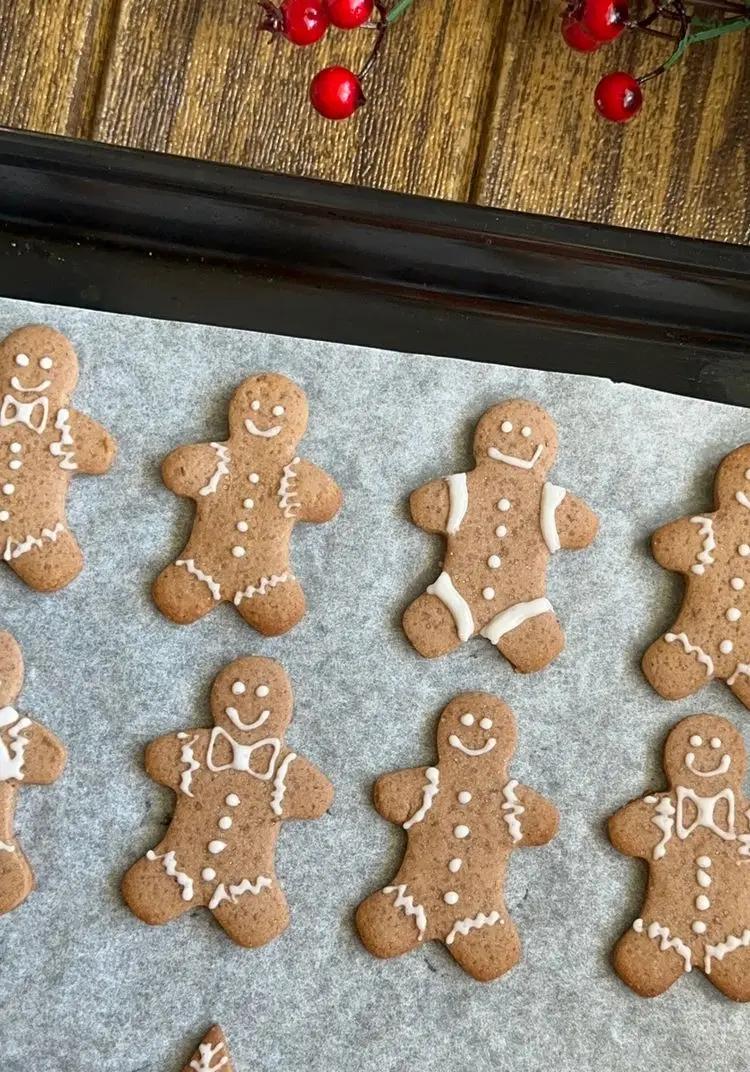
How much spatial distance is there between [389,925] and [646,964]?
241 mm

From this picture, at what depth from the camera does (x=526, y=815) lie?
42.1 inches

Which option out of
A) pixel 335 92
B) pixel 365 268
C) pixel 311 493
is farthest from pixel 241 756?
pixel 335 92

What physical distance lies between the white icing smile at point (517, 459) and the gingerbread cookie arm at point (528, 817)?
31 centimetres

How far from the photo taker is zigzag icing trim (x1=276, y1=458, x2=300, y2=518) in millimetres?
1097

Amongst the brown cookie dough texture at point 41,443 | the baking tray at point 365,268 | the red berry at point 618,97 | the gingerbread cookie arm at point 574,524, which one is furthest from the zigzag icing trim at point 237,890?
the red berry at point 618,97

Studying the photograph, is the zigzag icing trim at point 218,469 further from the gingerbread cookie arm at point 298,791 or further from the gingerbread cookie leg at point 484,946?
the gingerbread cookie leg at point 484,946

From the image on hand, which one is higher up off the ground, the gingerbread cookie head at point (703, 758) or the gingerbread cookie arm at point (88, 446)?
the gingerbread cookie arm at point (88, 446)

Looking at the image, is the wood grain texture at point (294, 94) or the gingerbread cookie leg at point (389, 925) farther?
the wood grain texture at point (294, 94)

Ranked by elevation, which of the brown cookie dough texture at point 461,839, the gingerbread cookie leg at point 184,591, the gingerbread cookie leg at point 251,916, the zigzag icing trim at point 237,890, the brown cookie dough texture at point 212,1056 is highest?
the gingerbread cookie leg at point 184,591

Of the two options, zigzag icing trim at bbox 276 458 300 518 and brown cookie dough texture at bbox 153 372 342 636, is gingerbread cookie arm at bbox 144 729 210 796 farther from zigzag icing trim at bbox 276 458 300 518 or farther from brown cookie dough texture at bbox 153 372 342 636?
zigzag icing trim at bbox 276 458 300 518

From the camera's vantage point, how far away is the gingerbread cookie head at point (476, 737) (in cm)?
108

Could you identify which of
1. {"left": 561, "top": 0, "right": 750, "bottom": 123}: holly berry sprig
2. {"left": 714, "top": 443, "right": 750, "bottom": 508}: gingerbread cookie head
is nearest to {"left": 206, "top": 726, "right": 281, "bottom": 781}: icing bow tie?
{"left": 714, "top": 443, "right": 750, "bottom": 508}: gingerbread cookie head

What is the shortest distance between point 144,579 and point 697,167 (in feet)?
2.29

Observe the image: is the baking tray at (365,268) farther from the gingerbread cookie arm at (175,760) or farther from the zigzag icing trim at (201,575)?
the gingerbread cookie arm at (175,760)
